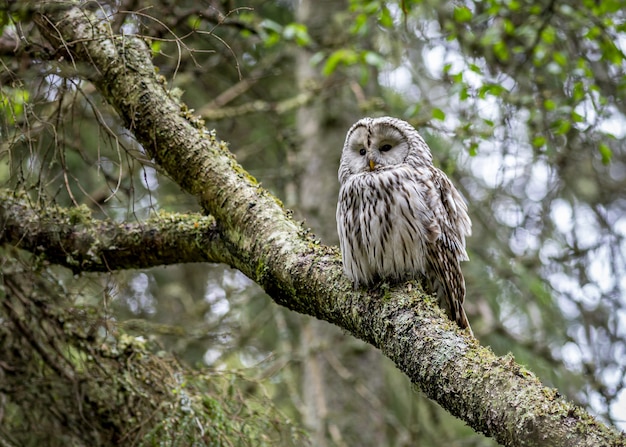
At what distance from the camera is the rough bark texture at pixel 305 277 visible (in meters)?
2.13

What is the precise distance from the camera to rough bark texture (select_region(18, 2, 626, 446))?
83.7 inches

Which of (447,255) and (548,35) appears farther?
(548,35)

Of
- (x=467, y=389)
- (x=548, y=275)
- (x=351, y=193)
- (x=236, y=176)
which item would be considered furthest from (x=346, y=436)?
(x=467, y=389)

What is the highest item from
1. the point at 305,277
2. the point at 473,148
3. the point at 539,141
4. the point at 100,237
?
the point at 539,141

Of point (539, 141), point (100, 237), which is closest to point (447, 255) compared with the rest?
point (100, 237)

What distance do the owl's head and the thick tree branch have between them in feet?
3.24

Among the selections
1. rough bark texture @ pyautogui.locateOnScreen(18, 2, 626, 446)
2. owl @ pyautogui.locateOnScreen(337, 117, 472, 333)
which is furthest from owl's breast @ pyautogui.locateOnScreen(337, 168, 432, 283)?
rough bark texture @ pyautogui.locateOnScreen(18, 2, 626, 446)

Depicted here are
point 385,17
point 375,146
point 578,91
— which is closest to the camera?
point 375,146

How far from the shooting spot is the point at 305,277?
9.67 ft

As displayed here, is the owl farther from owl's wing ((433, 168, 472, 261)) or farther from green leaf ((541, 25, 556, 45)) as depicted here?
green leaf ((541, 25, 556, 45))

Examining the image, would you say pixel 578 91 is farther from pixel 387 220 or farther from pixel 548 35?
pixel 387 220

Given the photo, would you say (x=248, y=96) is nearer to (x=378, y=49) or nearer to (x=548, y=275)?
(x=378, y=49)

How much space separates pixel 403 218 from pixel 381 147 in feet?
2.03

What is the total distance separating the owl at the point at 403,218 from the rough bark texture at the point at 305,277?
0.90 feet
